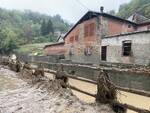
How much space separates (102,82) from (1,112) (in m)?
2.30

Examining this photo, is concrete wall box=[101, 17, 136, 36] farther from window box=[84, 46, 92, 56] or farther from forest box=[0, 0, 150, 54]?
forest box=[0, 0, 150, 54]

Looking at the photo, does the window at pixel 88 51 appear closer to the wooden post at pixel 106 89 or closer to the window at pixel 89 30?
the window at pixel 89 30

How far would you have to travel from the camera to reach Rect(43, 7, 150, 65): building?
19.1 m

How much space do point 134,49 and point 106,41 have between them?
486cm

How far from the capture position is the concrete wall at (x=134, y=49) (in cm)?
1828

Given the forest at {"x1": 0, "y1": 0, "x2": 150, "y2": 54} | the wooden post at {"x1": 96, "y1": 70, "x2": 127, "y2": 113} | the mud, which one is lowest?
the mud

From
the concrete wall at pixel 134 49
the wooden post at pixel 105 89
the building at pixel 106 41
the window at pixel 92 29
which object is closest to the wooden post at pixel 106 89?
the wooden post at pixel 105 89

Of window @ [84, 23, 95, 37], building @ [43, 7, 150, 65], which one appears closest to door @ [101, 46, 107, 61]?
building @ [43, 7, 150, 65]

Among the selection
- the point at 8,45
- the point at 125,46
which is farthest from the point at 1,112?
the point at 8,45

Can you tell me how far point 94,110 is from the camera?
213 inches

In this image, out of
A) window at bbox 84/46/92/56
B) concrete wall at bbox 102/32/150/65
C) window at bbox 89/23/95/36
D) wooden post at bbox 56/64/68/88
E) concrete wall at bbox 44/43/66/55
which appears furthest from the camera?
concrete wall at bbox 44/43/66/55

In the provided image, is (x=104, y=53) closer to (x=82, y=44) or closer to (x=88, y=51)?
(x=88, y=51)

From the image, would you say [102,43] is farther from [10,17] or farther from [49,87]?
[10,17]

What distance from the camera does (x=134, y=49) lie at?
64.2 ft
